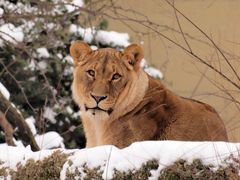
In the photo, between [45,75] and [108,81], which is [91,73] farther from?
[45,75]

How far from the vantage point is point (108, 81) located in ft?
17.7

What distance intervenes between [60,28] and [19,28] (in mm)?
529

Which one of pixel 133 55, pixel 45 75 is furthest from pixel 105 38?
pixel 133 55

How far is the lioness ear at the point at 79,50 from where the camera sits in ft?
18.7

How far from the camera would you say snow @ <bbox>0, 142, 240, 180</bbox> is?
367 centimetres

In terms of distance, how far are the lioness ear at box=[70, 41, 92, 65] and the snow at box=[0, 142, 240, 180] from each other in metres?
1.62

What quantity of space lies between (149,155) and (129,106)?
5.71 feet

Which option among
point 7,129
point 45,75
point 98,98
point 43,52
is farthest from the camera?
point 43,52

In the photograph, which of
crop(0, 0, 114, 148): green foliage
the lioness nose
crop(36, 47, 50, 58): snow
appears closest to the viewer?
the lioness nose

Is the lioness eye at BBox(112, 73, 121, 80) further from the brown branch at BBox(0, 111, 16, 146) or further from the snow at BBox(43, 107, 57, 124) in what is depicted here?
the snow at BBox(43, 107, 57, 124)

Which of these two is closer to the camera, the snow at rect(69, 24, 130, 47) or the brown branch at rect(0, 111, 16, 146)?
the brown branch at rect(0, 111, 16, 146)

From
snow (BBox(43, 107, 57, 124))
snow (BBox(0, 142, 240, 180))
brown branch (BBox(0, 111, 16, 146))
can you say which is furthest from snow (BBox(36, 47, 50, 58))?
snow (BBox(0, 142, 240, 180))

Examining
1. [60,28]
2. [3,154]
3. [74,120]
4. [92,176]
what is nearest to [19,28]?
[60,28]

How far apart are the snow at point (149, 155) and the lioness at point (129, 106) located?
124 cm
